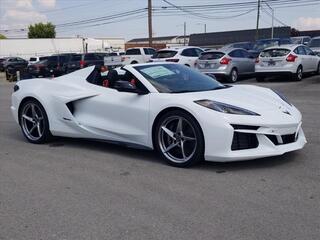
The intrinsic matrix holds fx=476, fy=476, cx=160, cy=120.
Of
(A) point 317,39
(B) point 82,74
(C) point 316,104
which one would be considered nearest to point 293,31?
(A) point 317,39

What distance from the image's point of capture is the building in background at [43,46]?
236 feet

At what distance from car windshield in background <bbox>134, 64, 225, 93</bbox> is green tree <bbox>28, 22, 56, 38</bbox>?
308 ft

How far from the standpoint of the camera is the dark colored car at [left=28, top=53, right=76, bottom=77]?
2931 cm

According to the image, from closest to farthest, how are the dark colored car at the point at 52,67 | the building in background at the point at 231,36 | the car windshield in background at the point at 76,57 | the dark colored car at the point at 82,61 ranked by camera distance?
the dark colored car at the point at 82,61, the dark colored car at the point at 52,67, the car windshield in background at the point at 76,57, the building in background at the point at 231,36

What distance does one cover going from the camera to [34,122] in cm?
735

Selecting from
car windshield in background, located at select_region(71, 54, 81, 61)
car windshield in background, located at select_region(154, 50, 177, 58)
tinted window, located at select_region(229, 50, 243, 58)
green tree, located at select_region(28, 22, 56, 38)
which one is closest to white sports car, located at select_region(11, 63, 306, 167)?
tinted window, located at select_region(229, 50, 243, 58)

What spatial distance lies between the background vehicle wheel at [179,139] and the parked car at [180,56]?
15.6m

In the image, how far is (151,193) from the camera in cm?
476

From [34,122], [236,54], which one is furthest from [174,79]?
[236,54]

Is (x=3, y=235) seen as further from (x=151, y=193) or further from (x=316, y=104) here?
(x=316, y=104)

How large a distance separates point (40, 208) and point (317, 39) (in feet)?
71.9

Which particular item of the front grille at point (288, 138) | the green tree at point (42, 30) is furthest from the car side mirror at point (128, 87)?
the green tree at point (42, 30)

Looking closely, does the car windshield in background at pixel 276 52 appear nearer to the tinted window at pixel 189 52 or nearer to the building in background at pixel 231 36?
the tinted window at pixel 189 52

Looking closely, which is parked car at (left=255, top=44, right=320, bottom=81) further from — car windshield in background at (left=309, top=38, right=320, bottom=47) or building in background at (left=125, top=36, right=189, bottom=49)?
building in background at (left=125, top=36, right=189, bottom=49)
